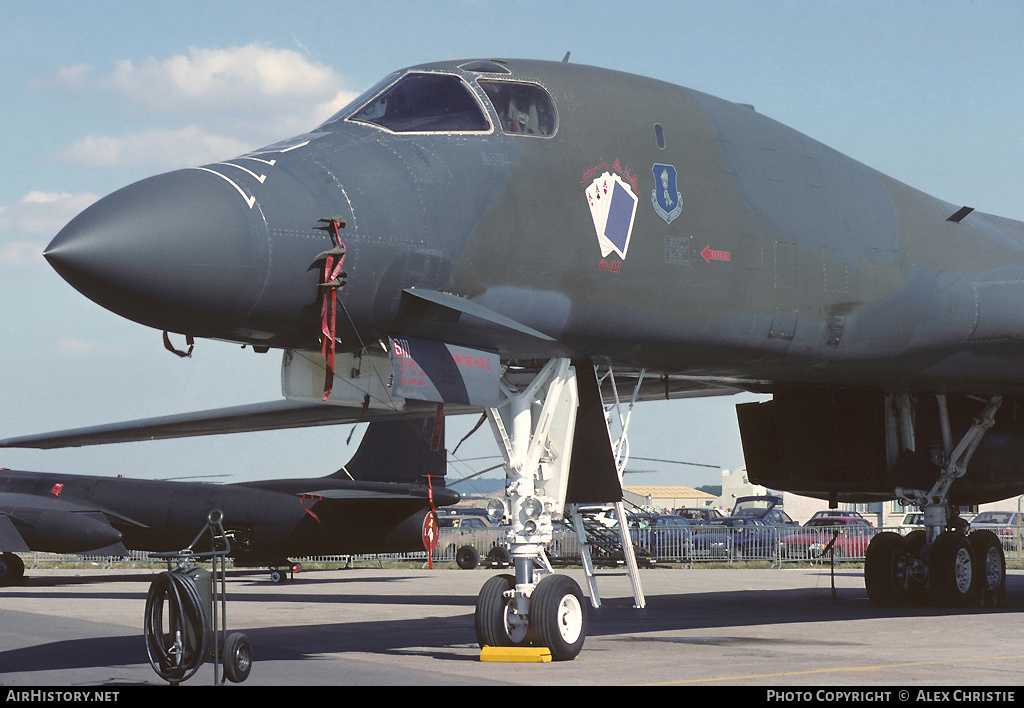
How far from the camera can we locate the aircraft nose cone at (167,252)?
26.8 feet

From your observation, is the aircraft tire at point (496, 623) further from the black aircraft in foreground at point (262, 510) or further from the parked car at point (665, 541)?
the parked car at point (665, 541)

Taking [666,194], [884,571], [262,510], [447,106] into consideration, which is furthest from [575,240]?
[262,510]

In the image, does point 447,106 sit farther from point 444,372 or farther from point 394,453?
point 394,453

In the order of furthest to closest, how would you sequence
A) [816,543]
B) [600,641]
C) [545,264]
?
[816,543] → [600,641] → [545,264]

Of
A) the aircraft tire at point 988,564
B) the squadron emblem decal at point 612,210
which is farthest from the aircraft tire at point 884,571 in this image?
the squadron emblem decal at point 612,210

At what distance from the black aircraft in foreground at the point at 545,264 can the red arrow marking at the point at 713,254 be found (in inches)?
1.1

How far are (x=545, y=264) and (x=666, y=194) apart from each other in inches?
60.3

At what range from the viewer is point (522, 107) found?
10492 mm

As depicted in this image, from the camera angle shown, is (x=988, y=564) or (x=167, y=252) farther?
(x=988, y=564)

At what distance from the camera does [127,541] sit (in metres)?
27.6

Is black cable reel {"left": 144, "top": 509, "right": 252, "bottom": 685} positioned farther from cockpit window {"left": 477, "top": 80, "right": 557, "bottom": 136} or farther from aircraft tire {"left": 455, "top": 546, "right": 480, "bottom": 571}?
aircraft tire {"left": 455, "top": 546, "right": 480, "bottom": 571}

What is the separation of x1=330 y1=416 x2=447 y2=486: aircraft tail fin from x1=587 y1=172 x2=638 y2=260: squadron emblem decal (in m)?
17.5
